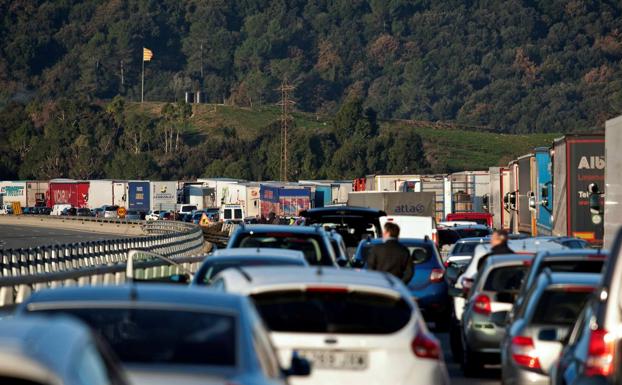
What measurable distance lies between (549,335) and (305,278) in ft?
7.94

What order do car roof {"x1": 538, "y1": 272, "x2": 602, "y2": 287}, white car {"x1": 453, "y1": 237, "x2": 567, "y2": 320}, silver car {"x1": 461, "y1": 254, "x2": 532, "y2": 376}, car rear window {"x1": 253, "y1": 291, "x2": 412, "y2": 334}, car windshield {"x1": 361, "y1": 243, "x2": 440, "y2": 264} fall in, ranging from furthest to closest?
car windshield {"x1": 361, "y1": 243, "x2": 440, "y2": 264}
white car {"x1": 453, "y1": 237, "x2": 567, "y2": 320}
silver car {"x1": 461, "y1": 254, "x2": 532, "y2": 376}
car roof {"x1": 538, "y1": 272, "x2": 602, "y2": 287}
car rear window {"x1": 253, "y1": 291, "x2": 412, "y2": 334}

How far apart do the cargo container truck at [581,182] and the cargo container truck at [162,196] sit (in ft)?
283

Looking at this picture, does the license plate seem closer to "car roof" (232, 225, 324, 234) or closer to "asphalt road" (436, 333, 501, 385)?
"asphalt road" (436, 333, 501, 385)

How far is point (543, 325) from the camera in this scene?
11992 mm

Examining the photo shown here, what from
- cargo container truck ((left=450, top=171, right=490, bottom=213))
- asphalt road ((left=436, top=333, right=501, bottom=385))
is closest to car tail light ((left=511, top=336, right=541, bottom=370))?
asphalt road ((left=436, top=333, right=501, bottom=385))

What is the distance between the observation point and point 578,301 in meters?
12.3

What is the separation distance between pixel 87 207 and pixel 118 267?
101 metres

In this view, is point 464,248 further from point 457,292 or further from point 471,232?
point 457,292

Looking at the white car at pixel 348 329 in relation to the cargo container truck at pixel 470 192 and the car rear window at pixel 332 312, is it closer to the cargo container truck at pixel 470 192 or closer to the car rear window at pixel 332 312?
the car rear window at pixel 332 312

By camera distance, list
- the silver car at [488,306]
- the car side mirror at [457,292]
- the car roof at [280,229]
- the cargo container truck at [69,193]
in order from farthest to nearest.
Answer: the cargo container truck at [69,193] → the car roof at [280,229] → the car side mirror at [457,292] → the silver car at [488,306]

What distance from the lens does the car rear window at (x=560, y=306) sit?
12.1m

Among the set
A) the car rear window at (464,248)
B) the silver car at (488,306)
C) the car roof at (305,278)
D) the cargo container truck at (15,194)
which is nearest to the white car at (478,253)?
the silver car at (488,306)

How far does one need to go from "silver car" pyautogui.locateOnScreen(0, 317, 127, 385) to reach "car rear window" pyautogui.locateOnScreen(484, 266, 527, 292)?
10.8 meters

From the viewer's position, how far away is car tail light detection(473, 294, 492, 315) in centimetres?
1535
